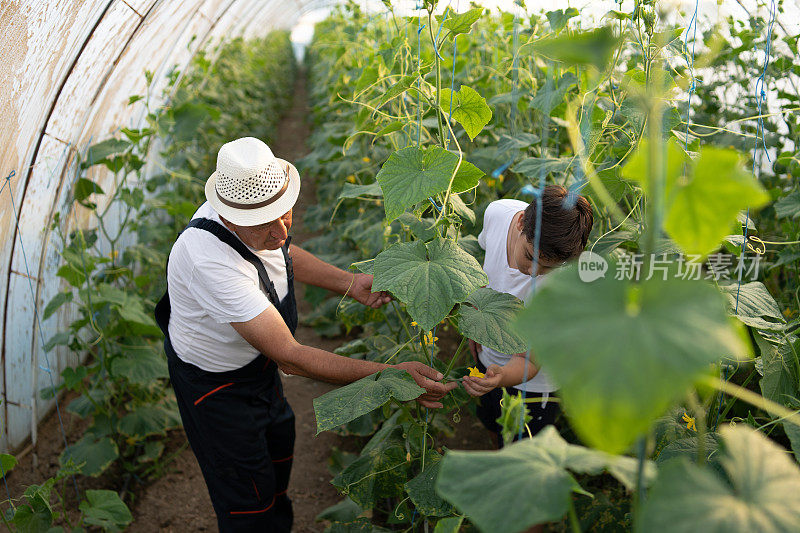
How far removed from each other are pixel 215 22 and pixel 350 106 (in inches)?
96.7

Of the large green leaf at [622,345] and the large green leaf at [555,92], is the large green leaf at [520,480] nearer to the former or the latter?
the large green leaf at [622,345]

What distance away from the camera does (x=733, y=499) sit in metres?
0.73

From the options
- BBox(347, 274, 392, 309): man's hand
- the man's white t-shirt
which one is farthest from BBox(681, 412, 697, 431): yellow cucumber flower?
the man's white t-shirt

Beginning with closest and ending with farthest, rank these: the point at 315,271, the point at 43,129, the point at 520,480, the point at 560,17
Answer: the point at 520,480, the point at 560,17, the point at 315,271, the point at 43,129

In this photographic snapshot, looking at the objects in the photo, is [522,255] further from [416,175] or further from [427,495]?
[427,495]

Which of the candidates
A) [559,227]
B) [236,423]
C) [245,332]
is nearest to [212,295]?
[245,332]

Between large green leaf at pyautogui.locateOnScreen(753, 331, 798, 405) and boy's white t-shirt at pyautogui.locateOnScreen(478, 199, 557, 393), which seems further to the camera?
boy's white t-shirt at pyautogui.locateOnScreen(478, 199, 557, 393)

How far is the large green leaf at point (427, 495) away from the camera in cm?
155

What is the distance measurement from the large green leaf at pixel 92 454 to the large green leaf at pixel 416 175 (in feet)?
7.00

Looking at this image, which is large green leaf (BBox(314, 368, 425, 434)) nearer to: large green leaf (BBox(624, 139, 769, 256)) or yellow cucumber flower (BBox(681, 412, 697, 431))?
yellow cucumber flower (BBox(681, 412, 697, 431))

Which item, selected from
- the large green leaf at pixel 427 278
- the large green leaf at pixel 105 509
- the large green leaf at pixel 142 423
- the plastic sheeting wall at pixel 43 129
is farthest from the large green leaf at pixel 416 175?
the large green leaf at pixel 142 423

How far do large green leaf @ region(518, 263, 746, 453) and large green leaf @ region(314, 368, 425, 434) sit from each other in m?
0.82

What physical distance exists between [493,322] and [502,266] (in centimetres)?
59

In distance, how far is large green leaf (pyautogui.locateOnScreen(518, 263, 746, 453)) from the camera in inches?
25.5
